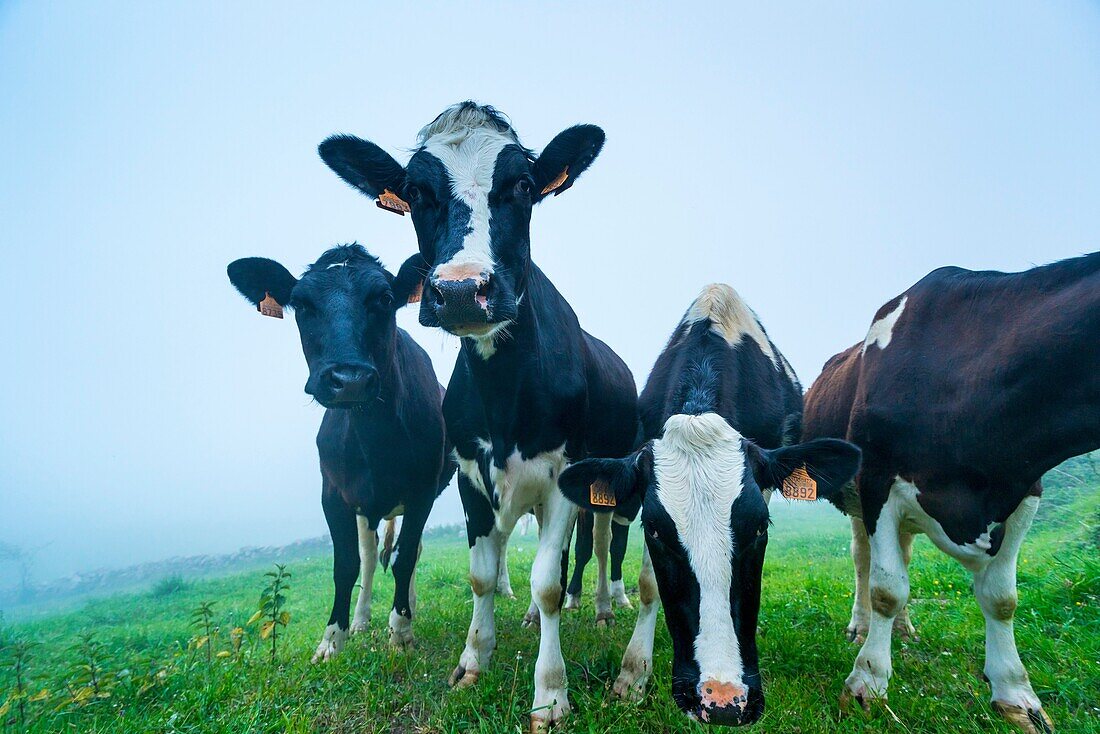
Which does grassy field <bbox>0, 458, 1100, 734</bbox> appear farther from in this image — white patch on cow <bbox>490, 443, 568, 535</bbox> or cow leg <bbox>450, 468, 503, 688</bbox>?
white patch on cow <bbox>490, 443, 568, 535</bbox>

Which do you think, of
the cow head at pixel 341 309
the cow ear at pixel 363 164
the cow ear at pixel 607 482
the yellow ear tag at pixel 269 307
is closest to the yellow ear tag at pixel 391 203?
the cow ear at pixel 363 164

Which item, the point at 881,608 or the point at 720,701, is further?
the point at 881,608

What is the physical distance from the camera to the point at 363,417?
5.62 m

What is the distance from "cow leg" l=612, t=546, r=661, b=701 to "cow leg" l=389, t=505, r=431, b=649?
2.21 metres

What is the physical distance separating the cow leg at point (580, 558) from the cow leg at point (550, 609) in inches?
110

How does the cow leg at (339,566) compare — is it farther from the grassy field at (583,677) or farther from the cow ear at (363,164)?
the cow ear at (363,164)

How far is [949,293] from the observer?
4.50 meters

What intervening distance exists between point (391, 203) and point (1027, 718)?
5.54m

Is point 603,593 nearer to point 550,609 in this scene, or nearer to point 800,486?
point 550,609

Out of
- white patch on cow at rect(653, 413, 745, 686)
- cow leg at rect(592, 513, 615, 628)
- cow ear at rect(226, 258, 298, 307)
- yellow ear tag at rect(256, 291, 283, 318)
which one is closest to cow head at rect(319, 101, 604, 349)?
white patch on cow at rect(653, 413, 745, 686)

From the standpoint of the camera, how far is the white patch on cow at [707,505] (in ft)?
9.39

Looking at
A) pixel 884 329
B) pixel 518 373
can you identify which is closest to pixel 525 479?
pixel 518 373

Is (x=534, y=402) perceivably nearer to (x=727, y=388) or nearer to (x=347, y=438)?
(x=727, y=388)

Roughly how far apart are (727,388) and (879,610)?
187 cm
